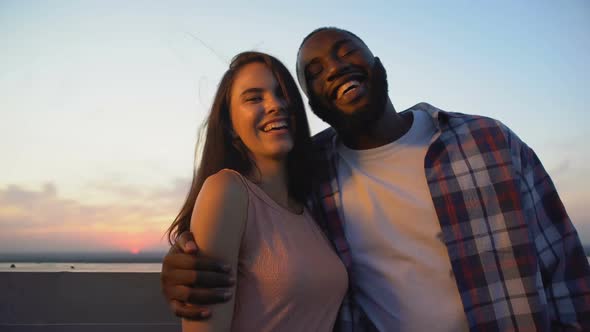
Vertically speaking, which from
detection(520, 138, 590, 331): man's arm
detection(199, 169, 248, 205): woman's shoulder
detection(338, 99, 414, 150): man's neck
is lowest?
detection(520, 138, 590, 331): man's arm

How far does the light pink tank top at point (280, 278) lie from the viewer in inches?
56.8

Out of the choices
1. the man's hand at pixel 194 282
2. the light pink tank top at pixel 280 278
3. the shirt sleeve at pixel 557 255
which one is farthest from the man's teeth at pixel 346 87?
the man's hand at pixel 194 282

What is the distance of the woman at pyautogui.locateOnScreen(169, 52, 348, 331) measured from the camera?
1.43m

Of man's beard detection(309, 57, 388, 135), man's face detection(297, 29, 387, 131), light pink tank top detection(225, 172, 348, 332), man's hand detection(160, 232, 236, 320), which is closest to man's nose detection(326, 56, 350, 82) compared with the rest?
man's face detection(297, 29, 387, 131)

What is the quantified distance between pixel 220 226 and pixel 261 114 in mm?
615

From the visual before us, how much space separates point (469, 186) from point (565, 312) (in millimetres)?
644

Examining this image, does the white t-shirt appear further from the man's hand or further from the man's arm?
the man's hand

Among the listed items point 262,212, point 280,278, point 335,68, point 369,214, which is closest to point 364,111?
point 335,68

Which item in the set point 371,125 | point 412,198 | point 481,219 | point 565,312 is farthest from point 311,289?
point 565,312

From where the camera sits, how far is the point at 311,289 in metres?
1.50

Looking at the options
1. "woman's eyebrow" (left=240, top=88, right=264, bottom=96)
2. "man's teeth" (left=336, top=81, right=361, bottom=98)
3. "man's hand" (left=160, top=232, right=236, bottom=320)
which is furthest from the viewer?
"man's teeth" (left=336, top=81, right=361, bottom=98)

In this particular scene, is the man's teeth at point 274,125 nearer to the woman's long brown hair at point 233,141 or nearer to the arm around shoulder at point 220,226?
the woman's long brown hair at point 233,141

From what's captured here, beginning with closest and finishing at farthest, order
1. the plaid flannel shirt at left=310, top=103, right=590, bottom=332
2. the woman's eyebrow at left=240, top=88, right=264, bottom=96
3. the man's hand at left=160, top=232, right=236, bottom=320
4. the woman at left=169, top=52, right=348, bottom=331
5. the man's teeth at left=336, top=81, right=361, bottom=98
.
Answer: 1. the man's hand at left=160, top=232, right=236, bottom=320
2. the woman at left=169, top=52, right=348, bottom=331
3. the plaid flannel shirt at left=310, top=103, right=590, bottom=332
4. the woman's eyebrow at left=240, top=88, right=264, bottom=96
5. the man's teeth at left=336, top=81, right=361, bottom=98

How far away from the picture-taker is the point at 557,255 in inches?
72.2
